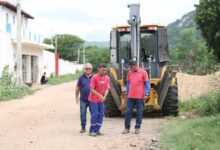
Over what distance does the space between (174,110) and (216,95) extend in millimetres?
1528

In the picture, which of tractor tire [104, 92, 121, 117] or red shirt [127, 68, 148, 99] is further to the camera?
tractor tire [104, 92, 121, 117]

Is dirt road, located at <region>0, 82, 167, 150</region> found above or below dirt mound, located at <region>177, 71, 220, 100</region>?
below

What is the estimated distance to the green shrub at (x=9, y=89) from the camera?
2660cm

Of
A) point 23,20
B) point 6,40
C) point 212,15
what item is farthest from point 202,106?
point 23,20

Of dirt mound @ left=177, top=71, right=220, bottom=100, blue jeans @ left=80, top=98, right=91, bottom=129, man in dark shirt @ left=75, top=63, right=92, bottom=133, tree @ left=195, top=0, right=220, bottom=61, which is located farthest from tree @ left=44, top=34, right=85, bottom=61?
blue jeans @ left=80, top=98, right=91, bottom=129

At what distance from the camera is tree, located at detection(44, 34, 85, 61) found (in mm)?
101812

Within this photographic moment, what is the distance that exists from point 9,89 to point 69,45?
7648cm

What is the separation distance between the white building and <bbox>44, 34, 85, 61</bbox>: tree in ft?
163

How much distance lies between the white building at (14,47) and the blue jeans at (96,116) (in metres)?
22.0

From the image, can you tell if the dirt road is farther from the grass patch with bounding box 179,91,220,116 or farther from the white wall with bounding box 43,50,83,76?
the white wall with bounding box 43,50,83,76

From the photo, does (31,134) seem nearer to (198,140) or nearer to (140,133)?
(140,133)

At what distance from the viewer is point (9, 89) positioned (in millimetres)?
27828

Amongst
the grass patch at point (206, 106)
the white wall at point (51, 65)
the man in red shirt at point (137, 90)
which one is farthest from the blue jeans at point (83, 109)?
the white wall at point (51, 65)

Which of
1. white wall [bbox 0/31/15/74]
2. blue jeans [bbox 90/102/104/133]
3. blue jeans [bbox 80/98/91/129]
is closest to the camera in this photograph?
blue jeans [bbox 90/102/104/133]
